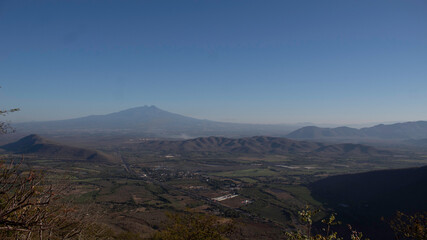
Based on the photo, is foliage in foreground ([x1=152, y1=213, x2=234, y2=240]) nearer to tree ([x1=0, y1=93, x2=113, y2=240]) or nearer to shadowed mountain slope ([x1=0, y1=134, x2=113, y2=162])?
tree ([x1=0, y1=93, x2=113, y2=240])

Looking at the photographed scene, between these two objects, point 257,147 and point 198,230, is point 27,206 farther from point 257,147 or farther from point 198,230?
point 257,147

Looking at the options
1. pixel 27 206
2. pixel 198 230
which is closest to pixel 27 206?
pixel 27 206

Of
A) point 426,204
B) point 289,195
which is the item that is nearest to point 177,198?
point 289,195

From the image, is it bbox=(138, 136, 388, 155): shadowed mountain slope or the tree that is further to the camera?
bbox=(138, 136, 388, 155): shadowed mountain slope

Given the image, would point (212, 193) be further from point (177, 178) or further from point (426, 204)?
point (426, 204)

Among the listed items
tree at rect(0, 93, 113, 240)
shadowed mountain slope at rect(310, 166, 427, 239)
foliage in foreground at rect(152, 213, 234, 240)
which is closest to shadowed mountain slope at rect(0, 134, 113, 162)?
shadowed mountain slope at rect(310, 166, 427, 239)

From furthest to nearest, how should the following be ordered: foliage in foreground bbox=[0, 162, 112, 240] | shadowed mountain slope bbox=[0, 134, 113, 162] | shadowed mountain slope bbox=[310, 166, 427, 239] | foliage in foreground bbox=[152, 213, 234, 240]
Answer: shadowed mountain slope bbox=[0, 134, 113, 162], shadowed mountain slope bbox=[310, 166, 427, 239], foliage in foreground bbox=[152, 213, 234, 240], foliage in foreground bbox=[0, 162, 112, 240]

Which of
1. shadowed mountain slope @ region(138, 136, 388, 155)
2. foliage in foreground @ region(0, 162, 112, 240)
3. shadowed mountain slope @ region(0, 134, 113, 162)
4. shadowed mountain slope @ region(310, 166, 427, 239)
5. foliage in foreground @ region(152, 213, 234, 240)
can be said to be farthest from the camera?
shadowed mountain slope @ region(138, 136, 388, 155)
